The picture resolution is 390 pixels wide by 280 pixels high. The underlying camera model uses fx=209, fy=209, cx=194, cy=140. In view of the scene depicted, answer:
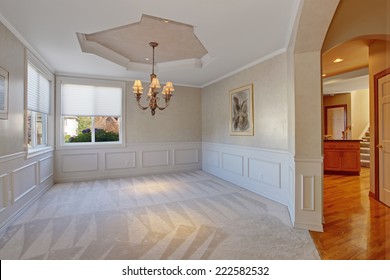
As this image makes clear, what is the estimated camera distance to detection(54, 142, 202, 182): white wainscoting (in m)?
5.19

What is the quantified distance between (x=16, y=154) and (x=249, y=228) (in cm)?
347

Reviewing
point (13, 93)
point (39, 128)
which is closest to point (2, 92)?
point (13, 93)

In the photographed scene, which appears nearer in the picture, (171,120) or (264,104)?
(264,104)

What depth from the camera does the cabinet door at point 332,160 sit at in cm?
605

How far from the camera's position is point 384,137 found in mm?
3588

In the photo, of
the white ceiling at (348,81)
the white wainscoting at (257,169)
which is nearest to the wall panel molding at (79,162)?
the white wainscoting at (257,169)

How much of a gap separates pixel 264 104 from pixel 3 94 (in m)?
4.09

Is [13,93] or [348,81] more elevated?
[348,81]

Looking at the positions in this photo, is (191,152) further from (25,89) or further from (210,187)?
(25,89)

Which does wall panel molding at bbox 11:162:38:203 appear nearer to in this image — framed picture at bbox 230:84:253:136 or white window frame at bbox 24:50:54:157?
white window frame at bbox 24:50:54:157

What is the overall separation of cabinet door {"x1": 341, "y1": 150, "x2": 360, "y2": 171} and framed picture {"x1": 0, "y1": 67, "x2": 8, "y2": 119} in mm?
7548

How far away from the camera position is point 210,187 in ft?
15.1

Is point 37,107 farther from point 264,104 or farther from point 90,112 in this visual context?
point 264,104

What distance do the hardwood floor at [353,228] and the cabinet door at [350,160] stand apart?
5.76ft
